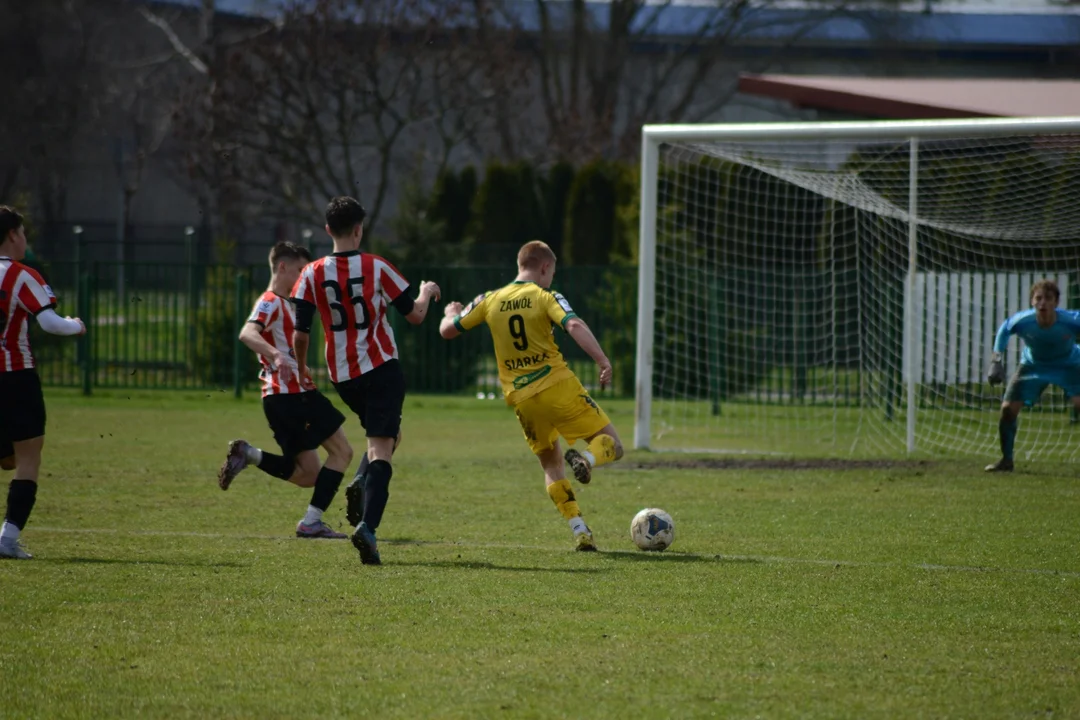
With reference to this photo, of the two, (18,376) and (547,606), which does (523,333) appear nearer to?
(547,606)

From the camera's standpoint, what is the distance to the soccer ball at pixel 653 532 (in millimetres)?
8008

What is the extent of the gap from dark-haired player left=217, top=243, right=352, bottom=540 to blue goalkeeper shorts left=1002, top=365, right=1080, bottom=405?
22.4 ft

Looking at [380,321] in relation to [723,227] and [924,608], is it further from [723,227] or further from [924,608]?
[723,227]

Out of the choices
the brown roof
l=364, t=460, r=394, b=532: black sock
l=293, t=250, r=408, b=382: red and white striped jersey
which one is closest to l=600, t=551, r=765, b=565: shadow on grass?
l=364, t=460, r=394, b=532: black sock

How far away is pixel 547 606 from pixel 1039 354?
789cm

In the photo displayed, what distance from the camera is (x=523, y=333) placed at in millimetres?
8156

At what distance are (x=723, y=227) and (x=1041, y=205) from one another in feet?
19.4

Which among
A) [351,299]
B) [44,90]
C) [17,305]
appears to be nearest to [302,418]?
[351,299]

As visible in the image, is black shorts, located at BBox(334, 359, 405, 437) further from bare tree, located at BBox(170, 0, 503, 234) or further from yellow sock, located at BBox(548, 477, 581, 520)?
bare tree, located at BBox(170, 0, 503, 234)

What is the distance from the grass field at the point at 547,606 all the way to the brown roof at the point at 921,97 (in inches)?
617

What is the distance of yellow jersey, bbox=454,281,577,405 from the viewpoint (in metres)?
8.11

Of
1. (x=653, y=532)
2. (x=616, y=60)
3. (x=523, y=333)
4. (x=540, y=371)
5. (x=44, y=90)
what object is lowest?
(x=653, y=532)

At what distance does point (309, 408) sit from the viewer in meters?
8.86

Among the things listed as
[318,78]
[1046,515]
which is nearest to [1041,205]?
[1046,515]
